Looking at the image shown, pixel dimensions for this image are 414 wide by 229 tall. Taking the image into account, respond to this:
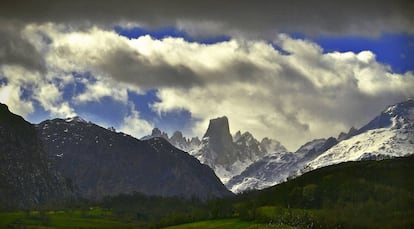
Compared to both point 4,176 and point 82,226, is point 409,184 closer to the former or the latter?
point 82,226

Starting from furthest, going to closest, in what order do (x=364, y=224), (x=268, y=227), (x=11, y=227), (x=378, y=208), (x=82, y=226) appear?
(x=82, y=226), (x=11, y=227), (x=268, y=227), (x=378, y=208), (x=364, y=224)

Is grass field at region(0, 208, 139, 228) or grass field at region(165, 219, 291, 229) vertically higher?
grass field at region(0, 208, 139, 228)

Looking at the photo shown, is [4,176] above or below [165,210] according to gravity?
above

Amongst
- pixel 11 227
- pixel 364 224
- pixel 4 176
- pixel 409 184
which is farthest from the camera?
pixel 4 176

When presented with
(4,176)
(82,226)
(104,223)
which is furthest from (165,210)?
(4,176)

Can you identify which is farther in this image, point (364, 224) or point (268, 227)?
point (268, 227)

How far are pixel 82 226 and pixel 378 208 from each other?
64825 millimetres

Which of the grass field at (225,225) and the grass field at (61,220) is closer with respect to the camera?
the grass field at (225,225)

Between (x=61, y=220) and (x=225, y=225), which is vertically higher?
(x=61, y=220)

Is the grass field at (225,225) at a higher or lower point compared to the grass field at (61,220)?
lower

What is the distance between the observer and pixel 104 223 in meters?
132

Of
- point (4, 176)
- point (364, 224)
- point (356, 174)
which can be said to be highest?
point (4, 176)

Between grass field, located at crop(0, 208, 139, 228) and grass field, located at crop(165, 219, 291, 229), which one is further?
grass field, located at crop(0, 208, 139, 228)

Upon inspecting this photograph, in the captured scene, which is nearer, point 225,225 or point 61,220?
point 225,225
